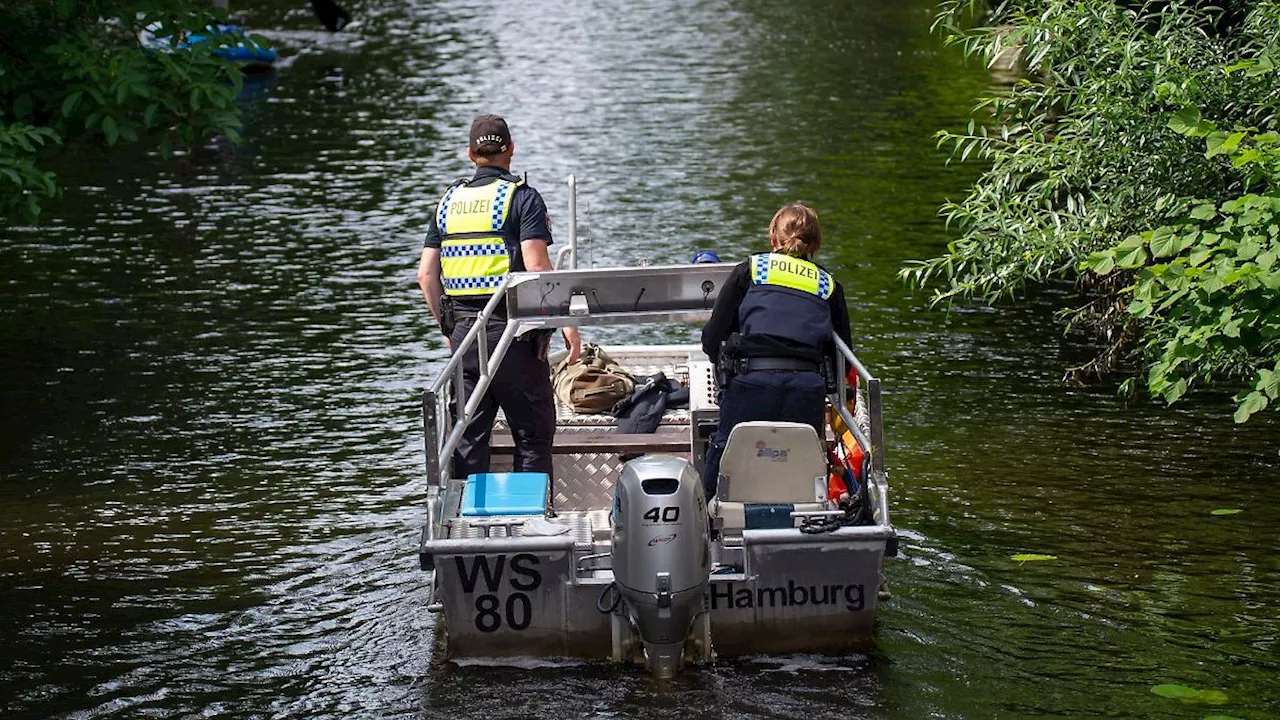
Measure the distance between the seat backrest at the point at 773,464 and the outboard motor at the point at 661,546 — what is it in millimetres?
533

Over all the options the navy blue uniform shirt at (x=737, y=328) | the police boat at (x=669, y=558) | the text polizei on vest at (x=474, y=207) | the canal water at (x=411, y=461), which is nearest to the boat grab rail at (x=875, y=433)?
the police boat at (x=669, y=558)

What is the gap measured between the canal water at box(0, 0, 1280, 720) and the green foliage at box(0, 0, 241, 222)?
2034 millimetres

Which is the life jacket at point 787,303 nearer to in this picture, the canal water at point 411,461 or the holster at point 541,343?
the holster at point 541,343

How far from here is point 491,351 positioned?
9609 millimetres

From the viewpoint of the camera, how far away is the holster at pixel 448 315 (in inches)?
371

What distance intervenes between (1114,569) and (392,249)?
37.7 feet

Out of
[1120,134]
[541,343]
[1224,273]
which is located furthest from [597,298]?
[1120,134]

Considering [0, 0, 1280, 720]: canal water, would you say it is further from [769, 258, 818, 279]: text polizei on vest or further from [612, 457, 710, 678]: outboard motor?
[769, 258, 818, 279]: text polizei on vest

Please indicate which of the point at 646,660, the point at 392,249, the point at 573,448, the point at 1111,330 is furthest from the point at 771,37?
the point at 646,660

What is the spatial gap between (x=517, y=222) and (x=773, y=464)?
2005 millimetres

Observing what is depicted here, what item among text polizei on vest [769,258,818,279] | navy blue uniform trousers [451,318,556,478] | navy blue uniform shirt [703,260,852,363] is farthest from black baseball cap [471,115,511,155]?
text polizei on vest [769,258,818,279]

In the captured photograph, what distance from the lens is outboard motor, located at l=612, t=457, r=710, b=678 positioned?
753 centimetres

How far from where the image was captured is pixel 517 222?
9.29 m

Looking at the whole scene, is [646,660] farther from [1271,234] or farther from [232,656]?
[1271,234]
